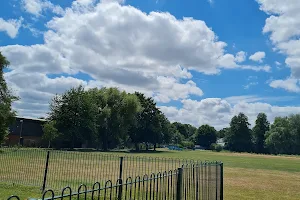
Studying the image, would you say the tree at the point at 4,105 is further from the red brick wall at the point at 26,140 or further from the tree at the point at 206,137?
the tree at the point at 206,137

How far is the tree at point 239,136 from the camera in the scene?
144875 millimetres

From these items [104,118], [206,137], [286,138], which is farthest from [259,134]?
[104,118]

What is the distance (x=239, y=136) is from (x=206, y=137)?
3348 centimetres

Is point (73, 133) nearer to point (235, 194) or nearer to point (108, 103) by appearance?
point (108, 103)

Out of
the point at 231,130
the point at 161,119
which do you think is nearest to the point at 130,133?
the point at 161,119

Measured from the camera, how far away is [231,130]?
488 ft

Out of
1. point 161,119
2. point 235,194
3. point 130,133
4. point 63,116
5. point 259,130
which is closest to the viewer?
point 235,194

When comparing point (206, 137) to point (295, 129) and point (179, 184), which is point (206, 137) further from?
point (179, 184)

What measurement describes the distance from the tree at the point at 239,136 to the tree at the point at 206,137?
26.1m

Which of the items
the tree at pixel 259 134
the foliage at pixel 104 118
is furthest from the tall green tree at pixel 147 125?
the tree at pixel 259 134

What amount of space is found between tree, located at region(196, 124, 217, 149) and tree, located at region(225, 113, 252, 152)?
26074 mm

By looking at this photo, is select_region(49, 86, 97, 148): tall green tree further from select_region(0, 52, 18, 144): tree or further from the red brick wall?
select_region(0, 52, 18, 144): tree

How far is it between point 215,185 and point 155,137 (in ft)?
279

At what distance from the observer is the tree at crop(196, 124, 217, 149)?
17788 cm
